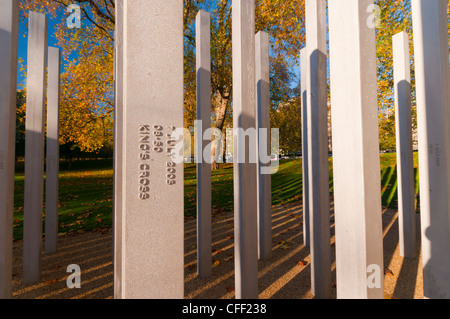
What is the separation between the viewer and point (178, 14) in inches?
112

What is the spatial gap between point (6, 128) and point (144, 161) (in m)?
1.50

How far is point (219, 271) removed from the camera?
435cm

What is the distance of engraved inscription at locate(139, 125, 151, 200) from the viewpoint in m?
2.63

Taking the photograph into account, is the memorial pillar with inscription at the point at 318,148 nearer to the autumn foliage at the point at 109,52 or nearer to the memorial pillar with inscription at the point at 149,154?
the memorial pillar with inscription at the point at 149,154

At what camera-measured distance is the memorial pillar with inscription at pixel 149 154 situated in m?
2.59

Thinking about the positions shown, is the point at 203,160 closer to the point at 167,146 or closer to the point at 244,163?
the point at 244,163

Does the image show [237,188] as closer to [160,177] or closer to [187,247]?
[160,177]

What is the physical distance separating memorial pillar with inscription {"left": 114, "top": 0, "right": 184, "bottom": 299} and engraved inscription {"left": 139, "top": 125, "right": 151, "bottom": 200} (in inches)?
0.4

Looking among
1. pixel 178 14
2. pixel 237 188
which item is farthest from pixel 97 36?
pixel 237 188

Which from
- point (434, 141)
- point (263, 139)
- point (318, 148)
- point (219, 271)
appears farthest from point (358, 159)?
point (219, 271)

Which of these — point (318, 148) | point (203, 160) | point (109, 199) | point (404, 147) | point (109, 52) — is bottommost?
point (109, 199)

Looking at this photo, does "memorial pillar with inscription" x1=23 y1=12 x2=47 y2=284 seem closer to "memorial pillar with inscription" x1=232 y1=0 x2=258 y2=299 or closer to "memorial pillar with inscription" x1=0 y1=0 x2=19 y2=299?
"memorial pillar with inscription" x1=0 y1=0 x2=19 y2=299

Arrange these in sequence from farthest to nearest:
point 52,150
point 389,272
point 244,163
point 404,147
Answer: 1. point 52,150
2. point 404,147
3. point 389,272
4. point 244,163

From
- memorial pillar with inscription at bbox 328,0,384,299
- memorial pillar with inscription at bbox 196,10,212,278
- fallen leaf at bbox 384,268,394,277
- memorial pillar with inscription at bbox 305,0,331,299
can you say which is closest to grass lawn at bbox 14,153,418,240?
memorial pillar with inscription at bbox 196,10,212,278
